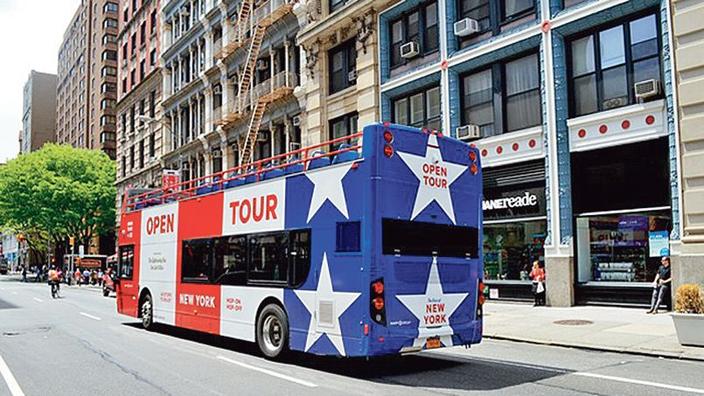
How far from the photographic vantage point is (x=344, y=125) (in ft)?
96.0

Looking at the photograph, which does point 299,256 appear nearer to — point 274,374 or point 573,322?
point 274,374

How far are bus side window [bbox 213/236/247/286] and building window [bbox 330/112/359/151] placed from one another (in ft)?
49.3

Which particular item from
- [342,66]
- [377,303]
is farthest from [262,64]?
[377,303]

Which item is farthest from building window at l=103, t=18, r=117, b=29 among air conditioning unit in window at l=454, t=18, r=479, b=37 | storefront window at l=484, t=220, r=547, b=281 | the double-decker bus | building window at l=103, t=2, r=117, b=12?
the double-decker bus

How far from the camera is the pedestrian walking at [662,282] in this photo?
55.0ft

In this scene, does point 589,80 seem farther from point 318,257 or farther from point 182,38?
point 182,38

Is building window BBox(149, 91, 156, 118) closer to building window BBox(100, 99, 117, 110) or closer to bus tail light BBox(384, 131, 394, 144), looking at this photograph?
building window BBox(100, 99, 117, 110)

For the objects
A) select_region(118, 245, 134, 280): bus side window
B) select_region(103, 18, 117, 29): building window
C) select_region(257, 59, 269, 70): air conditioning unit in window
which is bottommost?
select_region(118, 245, 134, 280): bus side window

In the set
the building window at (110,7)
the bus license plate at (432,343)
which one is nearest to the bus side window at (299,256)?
the bus license plate at (432,343)

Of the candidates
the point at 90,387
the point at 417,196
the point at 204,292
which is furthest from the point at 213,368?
the point at 417,196

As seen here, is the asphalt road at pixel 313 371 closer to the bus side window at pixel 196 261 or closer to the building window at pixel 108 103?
the bus side window at pixel 196 261

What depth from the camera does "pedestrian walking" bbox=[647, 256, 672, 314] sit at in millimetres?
16766

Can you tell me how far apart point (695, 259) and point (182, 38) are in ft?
127

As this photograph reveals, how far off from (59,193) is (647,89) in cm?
5991
